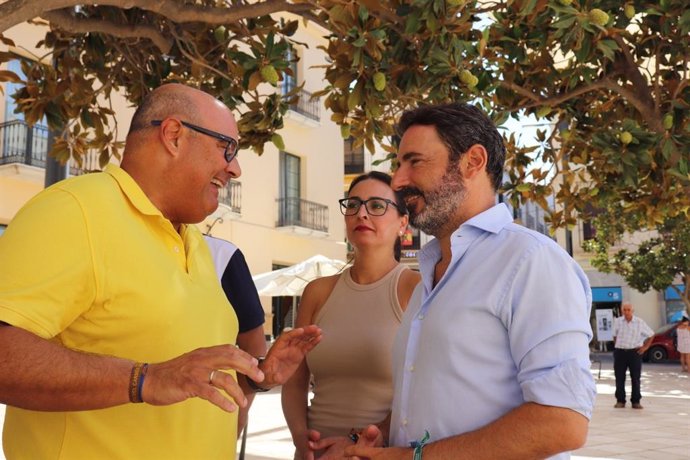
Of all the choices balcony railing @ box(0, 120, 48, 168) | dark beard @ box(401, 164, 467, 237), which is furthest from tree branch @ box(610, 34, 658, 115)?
balcony railing @ box(0, 120, 48, 168)

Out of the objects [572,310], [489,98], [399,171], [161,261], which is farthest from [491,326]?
[489,98]

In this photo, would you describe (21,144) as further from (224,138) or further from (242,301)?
(224,138)

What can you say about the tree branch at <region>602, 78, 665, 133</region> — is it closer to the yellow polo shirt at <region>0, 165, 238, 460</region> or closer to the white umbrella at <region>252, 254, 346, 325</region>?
the yellow polo shirt at <region>0, 165, 238, 460</region>

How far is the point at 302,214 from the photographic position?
2294 centimetres

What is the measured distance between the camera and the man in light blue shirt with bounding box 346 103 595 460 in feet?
6.19

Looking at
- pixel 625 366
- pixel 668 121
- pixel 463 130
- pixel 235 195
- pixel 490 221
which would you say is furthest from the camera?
pixel 235 195

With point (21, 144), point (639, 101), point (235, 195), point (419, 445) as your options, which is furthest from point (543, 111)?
point (235, 195)

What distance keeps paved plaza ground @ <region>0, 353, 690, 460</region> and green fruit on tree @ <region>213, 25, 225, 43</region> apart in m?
4.61

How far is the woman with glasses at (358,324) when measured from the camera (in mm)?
3156

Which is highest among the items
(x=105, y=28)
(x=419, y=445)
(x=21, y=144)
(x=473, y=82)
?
(x=21, y=144)

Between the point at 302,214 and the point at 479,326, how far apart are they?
2097 cm

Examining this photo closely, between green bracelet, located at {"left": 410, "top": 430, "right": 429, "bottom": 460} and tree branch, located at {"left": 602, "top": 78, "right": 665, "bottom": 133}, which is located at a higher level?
tree branch, located at {"left": 602, "top": 78, "right": 665, "bottom": 133}

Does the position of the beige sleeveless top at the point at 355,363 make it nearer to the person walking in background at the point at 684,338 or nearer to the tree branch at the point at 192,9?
the tree branch at the point at 192,9

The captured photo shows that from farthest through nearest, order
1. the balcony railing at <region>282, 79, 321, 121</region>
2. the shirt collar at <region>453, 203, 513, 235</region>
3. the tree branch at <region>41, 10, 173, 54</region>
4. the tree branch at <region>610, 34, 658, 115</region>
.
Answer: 1. the balcony railing at <region>282, 79, 321, 121</region>
2. the tree branch at <region>610, 34, 658, 115</region>
3. the tree branch at <region>41, 10, 173, 54</region>
4. the shirt collar at <region>453, 203, 513, 235</region>
